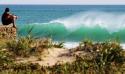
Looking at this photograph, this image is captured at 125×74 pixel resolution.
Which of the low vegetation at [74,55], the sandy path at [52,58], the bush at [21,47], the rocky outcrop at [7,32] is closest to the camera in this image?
the low vegetation at [74,55]

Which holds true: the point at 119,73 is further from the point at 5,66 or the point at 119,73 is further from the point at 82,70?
the point at 5,66

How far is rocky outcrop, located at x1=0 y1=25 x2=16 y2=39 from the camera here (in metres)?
21.3

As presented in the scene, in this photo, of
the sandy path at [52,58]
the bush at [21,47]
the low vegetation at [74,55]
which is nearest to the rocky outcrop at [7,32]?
the low vegetation at [74,55]

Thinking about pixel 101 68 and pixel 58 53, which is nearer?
pixel 101 68

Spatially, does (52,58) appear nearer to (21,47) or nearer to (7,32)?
(21,47)

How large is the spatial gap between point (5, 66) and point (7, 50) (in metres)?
1.29

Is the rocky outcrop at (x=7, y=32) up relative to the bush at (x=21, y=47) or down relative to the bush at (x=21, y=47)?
down

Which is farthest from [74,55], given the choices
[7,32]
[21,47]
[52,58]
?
[7,32]

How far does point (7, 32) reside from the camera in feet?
71.5

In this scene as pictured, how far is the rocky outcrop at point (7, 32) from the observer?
21341mm

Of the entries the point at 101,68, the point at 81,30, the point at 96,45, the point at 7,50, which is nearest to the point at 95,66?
the point at 101,68

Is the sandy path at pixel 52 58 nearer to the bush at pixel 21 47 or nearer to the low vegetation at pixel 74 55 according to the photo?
the low vegetation at pixel 74 55

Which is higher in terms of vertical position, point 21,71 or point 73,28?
point 21,71

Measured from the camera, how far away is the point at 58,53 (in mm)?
16469
